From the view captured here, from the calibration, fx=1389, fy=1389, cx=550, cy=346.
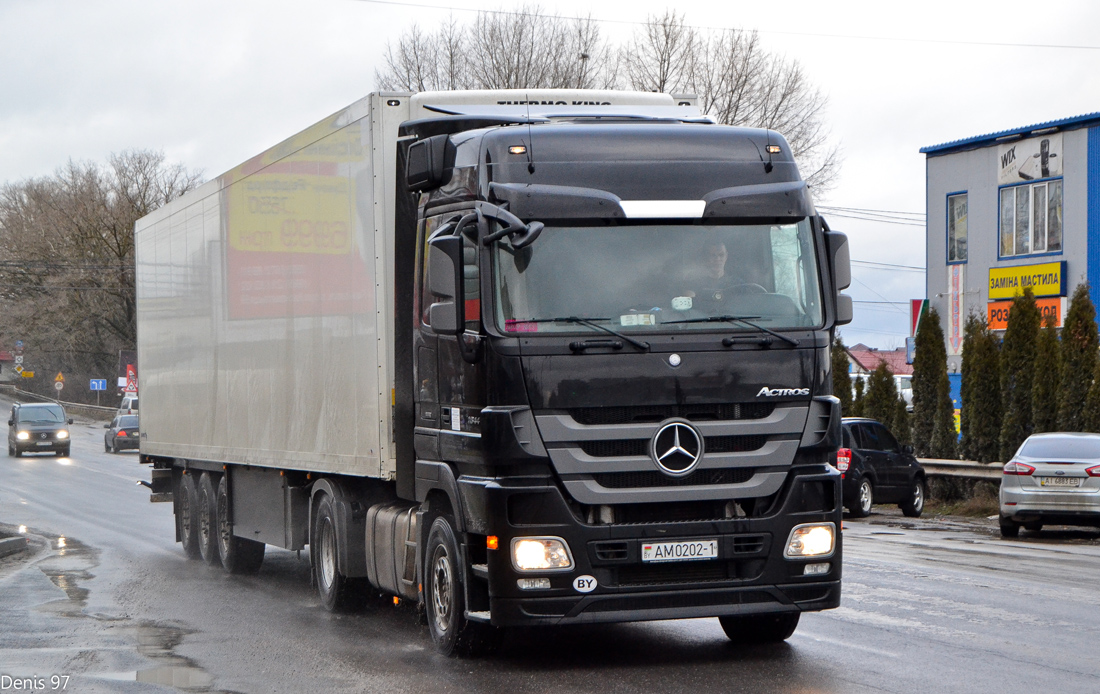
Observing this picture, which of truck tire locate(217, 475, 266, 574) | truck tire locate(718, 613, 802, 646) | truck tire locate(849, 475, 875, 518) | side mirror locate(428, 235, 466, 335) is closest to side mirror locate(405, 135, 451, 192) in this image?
side mirror locate(428, 235, 466, 335)

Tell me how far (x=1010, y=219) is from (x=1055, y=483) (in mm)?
17860

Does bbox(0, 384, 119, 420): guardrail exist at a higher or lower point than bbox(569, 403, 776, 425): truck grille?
lower

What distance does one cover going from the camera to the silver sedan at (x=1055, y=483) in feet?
58.9

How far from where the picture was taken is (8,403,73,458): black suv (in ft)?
153

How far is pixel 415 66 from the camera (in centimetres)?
4484

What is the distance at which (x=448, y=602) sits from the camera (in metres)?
8.52

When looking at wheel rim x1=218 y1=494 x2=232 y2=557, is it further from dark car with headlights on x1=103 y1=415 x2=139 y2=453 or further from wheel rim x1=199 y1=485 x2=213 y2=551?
dark car with headlights on x1=103 y1=415 x2=139 y2=453

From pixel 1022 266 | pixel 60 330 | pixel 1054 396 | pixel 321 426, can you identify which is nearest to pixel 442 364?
pixel 321 426

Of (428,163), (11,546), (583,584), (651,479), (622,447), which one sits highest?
(428,163)

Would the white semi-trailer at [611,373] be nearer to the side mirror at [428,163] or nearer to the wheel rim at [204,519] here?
the side mirror at [428,163]

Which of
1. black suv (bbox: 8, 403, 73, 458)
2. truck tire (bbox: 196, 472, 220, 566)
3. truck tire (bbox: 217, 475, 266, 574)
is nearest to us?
truck tire (bbox: 217, 475, 266, 574)

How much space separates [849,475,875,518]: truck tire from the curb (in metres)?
13.1

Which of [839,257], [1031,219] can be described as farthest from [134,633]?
[1031,219]

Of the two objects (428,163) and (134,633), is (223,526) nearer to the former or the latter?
(134,633)
